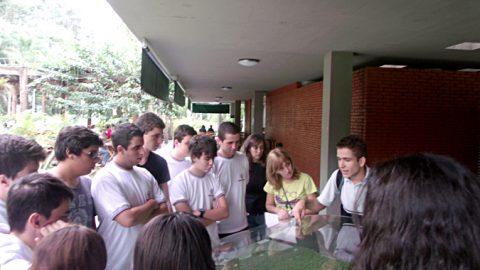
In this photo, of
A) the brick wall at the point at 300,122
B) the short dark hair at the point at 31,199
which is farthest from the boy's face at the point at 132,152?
the brick wall at the point at 300,122

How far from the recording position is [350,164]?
108 inches

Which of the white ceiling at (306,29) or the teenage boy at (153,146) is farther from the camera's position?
the white ceiling at (306,29)

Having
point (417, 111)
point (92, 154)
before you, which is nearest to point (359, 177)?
point (92, 154)

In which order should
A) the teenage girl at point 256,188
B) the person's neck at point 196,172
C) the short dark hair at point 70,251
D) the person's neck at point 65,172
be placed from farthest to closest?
the teenage girl at point 256,188 → the person's neck at point 196,172 → the person's neck at point 65,172 → the short dark hair at point 70,251

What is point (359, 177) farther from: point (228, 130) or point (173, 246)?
point (173, 246)

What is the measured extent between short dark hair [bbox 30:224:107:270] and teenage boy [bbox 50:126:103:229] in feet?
2.98

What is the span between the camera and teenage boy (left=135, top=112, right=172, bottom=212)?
3.12m

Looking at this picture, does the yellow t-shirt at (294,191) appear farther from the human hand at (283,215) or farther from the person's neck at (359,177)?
the person's neck at (359,177)

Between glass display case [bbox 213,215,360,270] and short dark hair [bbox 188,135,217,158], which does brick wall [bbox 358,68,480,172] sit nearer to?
glass display case [bbox 213,215,360,270]

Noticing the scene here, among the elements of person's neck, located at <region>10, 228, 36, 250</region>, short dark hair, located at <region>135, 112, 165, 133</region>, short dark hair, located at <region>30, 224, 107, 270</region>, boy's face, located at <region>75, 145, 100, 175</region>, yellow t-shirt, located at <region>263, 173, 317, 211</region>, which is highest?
short dark hair, located at <region>135, 112, 165, 133</region>

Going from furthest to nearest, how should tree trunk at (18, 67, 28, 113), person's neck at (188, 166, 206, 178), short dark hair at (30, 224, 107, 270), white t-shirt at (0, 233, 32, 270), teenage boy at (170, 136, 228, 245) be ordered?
tree trunk at (18, 67, 28, 113) < person's neck at (188, 166, 206, 178) < teenage boy at (170, 136, 228, 245) < white t-shirt at (0, 233, 32, 270) < short dark hair at (30, 224, 107, 270)

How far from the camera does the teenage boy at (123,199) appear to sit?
2180mm

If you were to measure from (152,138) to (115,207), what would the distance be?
106 centimetres

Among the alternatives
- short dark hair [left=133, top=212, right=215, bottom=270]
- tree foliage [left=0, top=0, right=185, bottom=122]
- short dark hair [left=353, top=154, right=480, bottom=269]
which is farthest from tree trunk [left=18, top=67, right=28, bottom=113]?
short dark hair [left=353, top=154, right=480, bottom=269]
